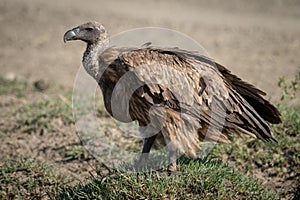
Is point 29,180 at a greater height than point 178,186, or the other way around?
point 178,186

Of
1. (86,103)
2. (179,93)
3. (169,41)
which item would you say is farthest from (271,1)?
(179,93)

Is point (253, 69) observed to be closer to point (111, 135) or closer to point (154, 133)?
point (111, 135)

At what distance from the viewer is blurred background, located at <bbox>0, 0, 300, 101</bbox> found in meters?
9.46

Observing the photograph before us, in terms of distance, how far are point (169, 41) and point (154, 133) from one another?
20.5ft

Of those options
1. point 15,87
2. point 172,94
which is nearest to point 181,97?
point 172,94

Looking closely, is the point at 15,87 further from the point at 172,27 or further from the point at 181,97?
the point at 172,27

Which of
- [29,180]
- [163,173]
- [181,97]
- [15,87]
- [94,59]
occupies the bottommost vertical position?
[29,180]

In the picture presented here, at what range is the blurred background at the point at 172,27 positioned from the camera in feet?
31.0

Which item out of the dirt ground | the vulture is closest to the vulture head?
the vulture

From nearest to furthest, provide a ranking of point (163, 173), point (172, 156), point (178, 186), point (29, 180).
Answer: point (178, 186), point (163, 173), point (172, 156), point (29, 180)

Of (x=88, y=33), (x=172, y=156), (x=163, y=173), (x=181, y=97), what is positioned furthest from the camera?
(x=88, y=33)

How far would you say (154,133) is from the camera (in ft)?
14.7

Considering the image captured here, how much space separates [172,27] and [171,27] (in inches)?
1.1

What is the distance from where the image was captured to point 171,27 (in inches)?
485
